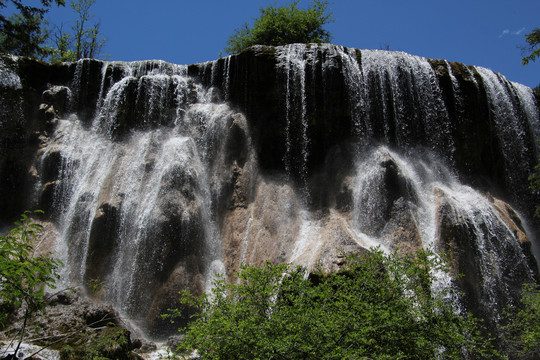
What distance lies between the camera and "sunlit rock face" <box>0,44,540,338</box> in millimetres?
13977

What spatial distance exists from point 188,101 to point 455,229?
11474 millimetres

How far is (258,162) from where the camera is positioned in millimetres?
16953

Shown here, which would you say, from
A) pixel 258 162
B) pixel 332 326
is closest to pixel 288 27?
pixel 258 162

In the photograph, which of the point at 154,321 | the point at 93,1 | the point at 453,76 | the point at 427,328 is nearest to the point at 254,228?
the point at 154,321

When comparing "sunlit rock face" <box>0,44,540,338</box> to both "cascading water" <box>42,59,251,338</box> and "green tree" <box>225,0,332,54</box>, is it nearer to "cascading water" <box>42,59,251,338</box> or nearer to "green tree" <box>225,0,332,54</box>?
"cascading water" <box>42,59,251,338</box>

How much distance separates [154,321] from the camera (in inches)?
504

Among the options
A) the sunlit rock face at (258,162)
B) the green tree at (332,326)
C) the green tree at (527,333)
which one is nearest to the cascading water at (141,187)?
the sunlit rock face at (258,162)

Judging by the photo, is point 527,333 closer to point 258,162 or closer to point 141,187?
point 258,162

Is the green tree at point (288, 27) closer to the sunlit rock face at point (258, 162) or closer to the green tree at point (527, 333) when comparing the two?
the sunlit rock face at point (258, 162)

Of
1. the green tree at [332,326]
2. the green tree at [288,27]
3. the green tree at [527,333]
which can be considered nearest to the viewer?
the green tree at [332,326]

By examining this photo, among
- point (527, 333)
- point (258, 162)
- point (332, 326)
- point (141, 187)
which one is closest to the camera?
point (332, 326)

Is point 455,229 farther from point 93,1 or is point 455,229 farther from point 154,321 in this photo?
point 93,1

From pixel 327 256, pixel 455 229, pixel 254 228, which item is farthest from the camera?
pixel 254 228

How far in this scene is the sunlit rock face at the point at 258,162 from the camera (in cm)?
1398
